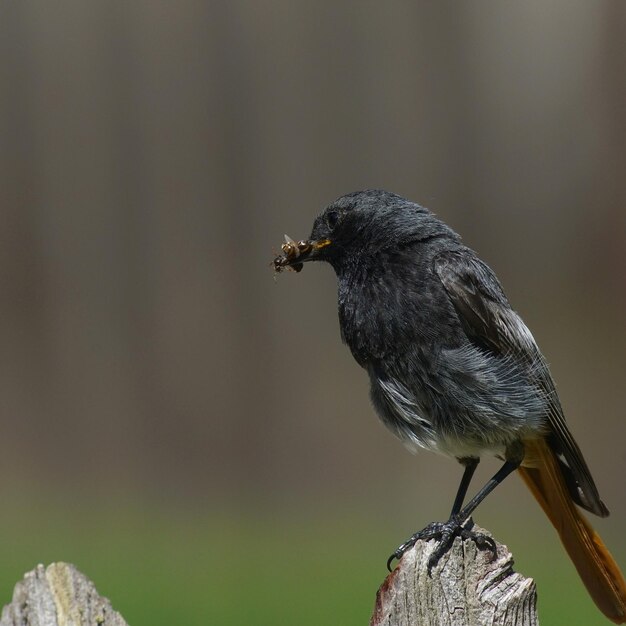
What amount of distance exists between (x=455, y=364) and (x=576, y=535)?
726mm

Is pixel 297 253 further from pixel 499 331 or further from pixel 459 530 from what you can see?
pixel 459 530

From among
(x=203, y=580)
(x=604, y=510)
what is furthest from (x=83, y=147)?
(x=604, y=510)

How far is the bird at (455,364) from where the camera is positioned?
12.9ft

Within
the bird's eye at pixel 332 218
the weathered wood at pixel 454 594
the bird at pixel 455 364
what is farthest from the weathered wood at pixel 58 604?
the bird's eye at pixel 332 218

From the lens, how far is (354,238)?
429 centimetres

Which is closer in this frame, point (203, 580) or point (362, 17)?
point (203, 580)

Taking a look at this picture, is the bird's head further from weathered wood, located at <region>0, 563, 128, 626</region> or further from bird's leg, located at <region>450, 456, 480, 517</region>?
weathered wood, located at <region>0, 563, 128, 626</region>

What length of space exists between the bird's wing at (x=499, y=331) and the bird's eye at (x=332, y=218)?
0.46 m

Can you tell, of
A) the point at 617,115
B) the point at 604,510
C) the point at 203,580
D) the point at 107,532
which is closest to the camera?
the point at 604,510

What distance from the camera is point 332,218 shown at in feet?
14.4

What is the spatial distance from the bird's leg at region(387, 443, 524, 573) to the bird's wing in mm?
148

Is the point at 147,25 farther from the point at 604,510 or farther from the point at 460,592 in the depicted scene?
the point at 460,592

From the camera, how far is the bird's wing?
3.99m

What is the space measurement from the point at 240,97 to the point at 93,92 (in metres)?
0.75
